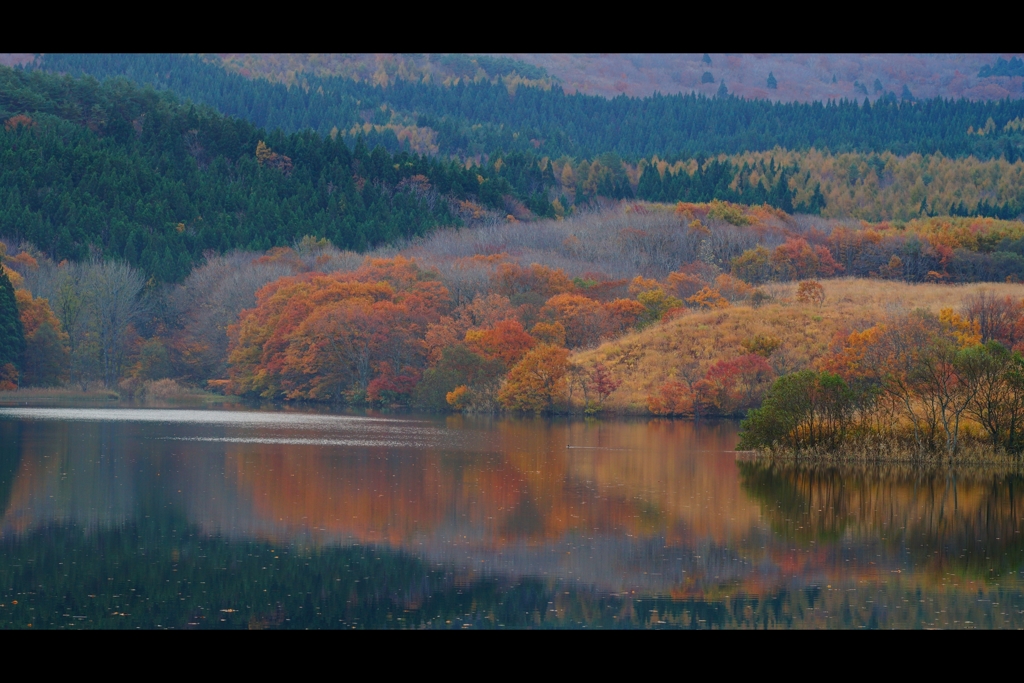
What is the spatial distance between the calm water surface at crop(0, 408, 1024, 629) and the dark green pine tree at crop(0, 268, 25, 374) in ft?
126

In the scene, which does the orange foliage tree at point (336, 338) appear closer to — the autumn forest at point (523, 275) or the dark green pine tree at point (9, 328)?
the autumn forest at point (523, 275)

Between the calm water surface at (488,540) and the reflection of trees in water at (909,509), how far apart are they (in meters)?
0.11

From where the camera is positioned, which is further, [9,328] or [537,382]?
[9,328]

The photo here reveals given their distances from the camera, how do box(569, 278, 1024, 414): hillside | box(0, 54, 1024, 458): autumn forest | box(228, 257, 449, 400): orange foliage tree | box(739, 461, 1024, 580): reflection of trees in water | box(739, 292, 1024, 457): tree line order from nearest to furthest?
box(739, 461, 1024, 580): reflection of trees in water, box(739, 292, 1024, 457): tree line, box(0, 54, 1024, 458): autumn forest, box(569, 278, 1024, 414): hillside, box(228, 257, 449, 400): orange foliage tree

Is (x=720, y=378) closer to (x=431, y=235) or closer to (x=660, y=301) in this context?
(x=660, y=301)

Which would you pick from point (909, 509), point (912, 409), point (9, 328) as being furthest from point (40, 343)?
point (909, 509)

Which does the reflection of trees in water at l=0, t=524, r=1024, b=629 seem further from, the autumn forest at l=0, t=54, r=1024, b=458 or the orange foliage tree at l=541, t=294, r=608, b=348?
the orange foliage tree at l=541, t=294, r=608, b=348

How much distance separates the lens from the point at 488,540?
27.1 metres

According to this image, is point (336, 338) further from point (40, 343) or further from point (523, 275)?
point (40, 343)

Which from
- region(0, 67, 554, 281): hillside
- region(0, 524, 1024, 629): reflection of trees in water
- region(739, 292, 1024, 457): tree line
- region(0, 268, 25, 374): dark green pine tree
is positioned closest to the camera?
region(0, 524, 1024, 629): reflection of trees in water

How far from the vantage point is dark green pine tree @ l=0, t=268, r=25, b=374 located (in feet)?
266

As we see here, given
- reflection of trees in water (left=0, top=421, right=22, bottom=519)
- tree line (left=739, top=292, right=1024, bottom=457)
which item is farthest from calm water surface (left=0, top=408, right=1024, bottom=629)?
tree line (left=739, top=292, right=1024, bottom=457)

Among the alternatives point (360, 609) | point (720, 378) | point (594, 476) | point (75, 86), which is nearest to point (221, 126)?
point (75, 86)

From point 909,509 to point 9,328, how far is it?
6254cm
